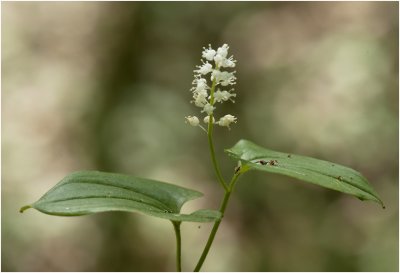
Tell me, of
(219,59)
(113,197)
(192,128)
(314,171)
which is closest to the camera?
(113,197)

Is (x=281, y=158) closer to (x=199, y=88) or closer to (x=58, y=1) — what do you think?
(x=199, y=88)

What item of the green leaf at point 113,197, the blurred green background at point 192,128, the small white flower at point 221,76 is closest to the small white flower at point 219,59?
the small white flower at point 221,76

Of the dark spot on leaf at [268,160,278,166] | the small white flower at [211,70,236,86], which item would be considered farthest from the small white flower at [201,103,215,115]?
the dark spot on leaf at [268,160,278,166]

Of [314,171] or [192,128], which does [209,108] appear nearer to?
[314,171]

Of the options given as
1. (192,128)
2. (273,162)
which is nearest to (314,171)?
(273,162)

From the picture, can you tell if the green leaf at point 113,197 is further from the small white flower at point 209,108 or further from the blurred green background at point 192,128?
the blurred green background at point 192,128

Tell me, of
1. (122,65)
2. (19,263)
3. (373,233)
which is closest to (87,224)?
(19,263)
